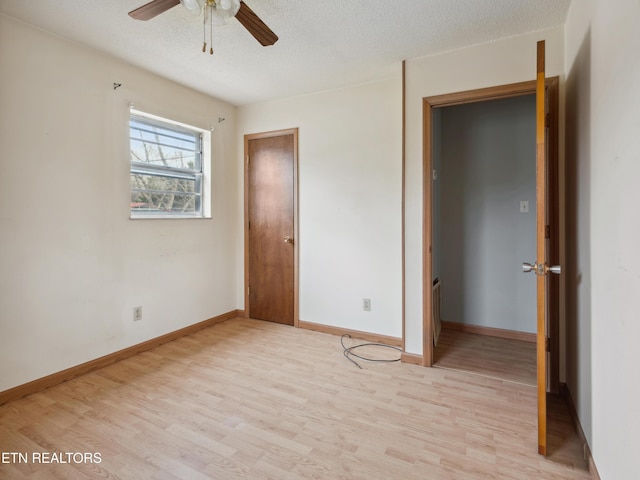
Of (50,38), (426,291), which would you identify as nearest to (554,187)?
(426,291)

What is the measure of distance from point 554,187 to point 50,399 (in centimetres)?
368

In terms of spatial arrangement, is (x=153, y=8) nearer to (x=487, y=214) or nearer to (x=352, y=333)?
(x=352, y=333)

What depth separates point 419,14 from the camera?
7.03 ft

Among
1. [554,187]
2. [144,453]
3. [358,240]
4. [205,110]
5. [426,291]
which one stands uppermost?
[205,110]

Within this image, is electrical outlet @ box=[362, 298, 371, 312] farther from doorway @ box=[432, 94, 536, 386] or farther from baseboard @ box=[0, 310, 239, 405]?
baseboard @ box=[0, 310, 239, 405]

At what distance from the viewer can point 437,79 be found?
2678mm

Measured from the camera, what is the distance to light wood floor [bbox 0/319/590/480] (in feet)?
5.32

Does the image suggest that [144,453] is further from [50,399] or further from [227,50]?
[227,50]

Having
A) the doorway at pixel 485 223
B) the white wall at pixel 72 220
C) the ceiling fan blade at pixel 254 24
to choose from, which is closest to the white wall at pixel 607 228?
the doorway at pixel 485 223

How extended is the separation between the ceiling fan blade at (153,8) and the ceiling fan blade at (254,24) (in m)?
0.32

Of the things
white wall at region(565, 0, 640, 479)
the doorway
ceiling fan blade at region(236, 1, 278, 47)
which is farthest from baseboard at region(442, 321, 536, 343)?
ceiling fan blade at region(236, 1, 278, 47)

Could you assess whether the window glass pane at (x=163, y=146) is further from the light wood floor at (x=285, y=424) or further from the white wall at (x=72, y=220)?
the light wood floor at (x=285, y=424)

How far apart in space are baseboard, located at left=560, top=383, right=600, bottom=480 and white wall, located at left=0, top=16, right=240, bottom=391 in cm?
325

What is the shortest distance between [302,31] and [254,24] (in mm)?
643
